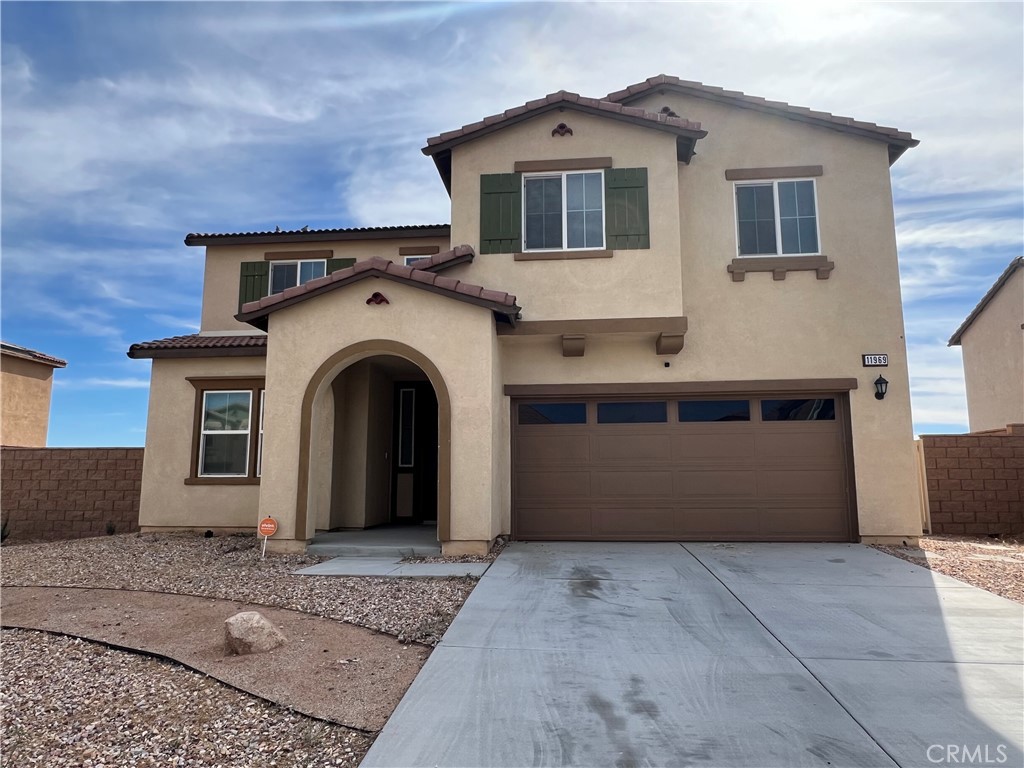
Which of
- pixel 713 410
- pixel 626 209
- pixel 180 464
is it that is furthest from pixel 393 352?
pixel 180 464

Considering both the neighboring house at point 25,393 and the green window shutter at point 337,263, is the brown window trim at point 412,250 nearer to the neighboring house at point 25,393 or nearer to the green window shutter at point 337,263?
the green window shutter at point 337,263

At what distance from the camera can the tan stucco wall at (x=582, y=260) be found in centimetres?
1027

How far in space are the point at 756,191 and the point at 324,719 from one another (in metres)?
10.6

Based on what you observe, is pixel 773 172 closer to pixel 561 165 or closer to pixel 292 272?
pixel 561 165

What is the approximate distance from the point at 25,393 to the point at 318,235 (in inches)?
517

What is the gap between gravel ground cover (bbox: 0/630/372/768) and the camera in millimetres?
3699

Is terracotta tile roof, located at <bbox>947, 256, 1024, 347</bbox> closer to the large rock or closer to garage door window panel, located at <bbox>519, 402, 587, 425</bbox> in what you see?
garage door window panel, located at <bbox>519, 402, 587, 425</bbox>

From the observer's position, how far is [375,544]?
32.1 ft

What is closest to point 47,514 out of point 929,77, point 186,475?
point 186,475

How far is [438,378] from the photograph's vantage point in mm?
9477

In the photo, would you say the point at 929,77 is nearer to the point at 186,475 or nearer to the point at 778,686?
the point at 778,686

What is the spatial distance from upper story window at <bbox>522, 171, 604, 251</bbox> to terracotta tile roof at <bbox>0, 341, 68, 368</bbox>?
17.7 metres

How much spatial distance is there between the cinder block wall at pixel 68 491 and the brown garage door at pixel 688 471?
30.6ft

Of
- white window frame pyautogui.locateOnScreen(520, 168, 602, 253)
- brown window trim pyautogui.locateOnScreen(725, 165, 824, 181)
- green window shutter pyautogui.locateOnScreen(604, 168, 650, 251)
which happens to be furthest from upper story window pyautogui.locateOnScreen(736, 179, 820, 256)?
white window frame pyautogui.locateOnScreen(520, 168, 602, 253)
